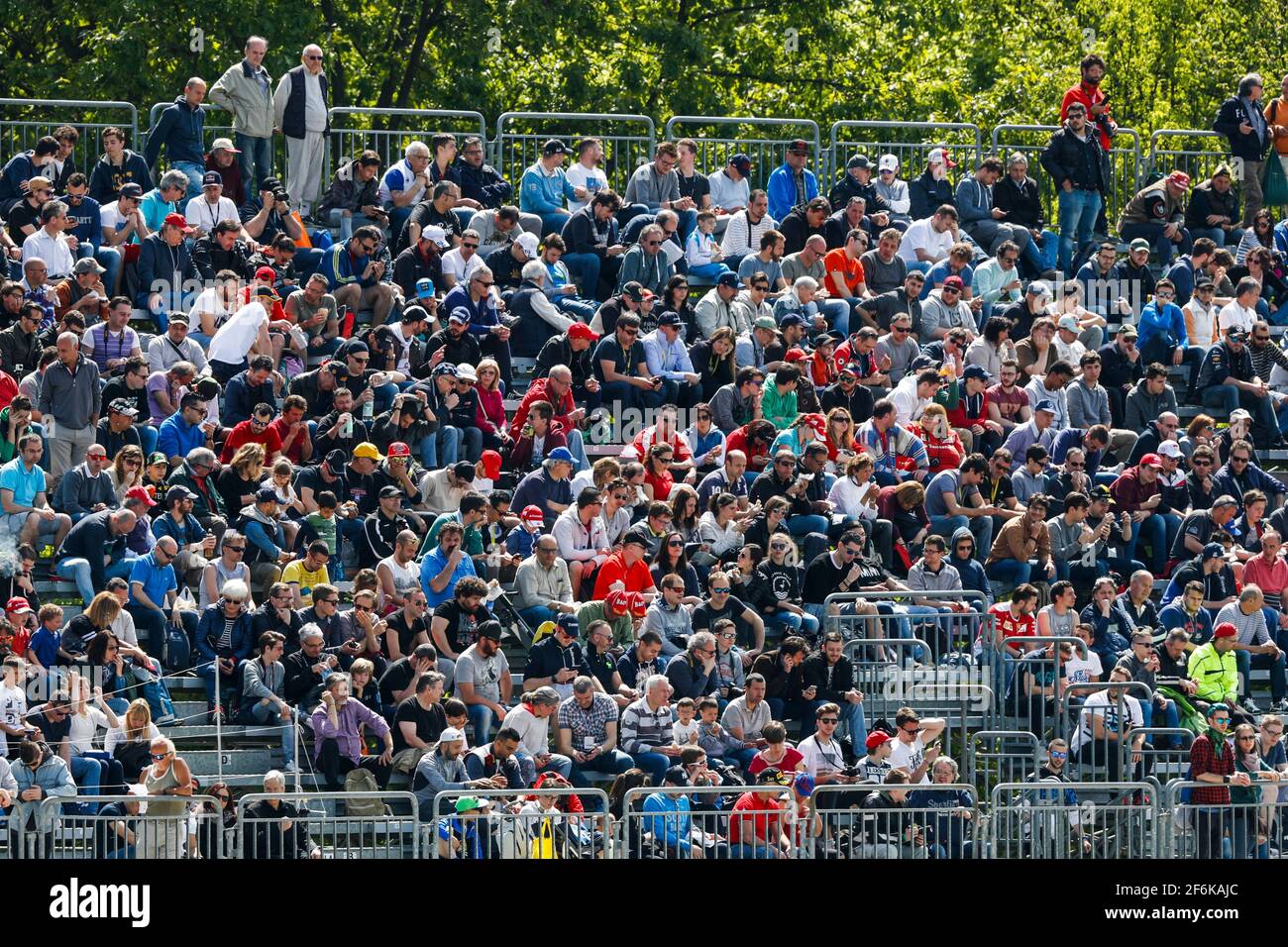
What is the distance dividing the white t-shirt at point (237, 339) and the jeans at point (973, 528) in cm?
564

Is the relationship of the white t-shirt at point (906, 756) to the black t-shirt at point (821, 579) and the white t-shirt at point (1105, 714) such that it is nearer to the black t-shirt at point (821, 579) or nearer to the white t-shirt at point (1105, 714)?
the white t-shirt at point (1105, 714)

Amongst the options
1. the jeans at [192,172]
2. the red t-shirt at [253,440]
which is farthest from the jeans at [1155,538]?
the jeans at [192,172]

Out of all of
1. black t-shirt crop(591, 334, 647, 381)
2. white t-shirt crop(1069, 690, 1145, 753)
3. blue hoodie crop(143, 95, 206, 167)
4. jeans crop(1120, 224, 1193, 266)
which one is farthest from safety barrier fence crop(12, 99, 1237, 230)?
white t-shirt crop(1069, 690, 1145, 753)

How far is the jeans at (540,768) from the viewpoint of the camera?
1762 centimetres

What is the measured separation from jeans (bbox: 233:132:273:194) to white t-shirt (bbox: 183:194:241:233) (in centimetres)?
105

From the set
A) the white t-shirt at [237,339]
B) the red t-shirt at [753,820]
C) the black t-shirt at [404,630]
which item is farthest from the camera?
the white t-shirt at [237,339]

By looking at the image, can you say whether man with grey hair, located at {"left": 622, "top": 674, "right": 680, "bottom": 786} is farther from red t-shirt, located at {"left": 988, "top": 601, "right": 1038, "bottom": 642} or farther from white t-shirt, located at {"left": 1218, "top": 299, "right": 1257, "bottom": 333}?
white t-shirt, located at {"left": 1218, "top": 299, "right": 1257, "bottom": 333}

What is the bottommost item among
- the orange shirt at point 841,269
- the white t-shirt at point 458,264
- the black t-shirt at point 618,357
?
the black t-shirt at point 618,357

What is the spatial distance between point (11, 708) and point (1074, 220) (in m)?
12.5

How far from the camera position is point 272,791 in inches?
658

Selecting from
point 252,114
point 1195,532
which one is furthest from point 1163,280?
point 252,114

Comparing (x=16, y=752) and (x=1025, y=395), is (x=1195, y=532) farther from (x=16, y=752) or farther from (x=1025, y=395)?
(x=16, y=752)
